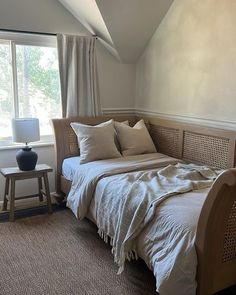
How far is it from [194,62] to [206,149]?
0.86 meters

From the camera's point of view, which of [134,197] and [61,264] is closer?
[134,197]

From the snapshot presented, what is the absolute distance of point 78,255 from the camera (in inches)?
96.8

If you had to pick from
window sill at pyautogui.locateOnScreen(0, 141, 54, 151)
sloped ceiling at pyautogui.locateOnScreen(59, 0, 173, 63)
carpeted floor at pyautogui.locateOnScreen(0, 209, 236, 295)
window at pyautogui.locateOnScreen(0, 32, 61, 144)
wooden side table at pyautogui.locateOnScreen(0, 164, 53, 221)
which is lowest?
carpeted floor at pyautogui.locateOnScreen(0, 209, 236, 295)

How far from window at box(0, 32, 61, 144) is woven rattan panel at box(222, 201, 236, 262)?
2484mm

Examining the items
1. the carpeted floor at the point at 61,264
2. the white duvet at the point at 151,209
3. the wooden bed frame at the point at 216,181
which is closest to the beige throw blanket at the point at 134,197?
the white duvet at the point at 151,209

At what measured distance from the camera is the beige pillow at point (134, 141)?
130 inches

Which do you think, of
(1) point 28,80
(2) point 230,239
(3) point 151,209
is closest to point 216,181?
(2) point 230,239

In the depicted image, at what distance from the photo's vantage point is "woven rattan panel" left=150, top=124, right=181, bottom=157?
333 centimetres

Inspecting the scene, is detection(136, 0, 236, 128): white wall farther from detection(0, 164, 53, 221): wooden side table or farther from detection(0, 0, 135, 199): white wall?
detection(0, 164, 53, 221): wooden side table

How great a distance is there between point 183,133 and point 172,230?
1.58m

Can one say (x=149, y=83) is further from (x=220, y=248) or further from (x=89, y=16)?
(x=220, y=248)

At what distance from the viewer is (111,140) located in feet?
10.5

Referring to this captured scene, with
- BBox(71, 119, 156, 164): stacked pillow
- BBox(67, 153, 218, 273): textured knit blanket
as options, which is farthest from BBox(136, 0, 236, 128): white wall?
BBox(67, 153, 218, 273): textured knit blanket

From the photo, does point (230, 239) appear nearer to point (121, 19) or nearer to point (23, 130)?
point (23, 130)
